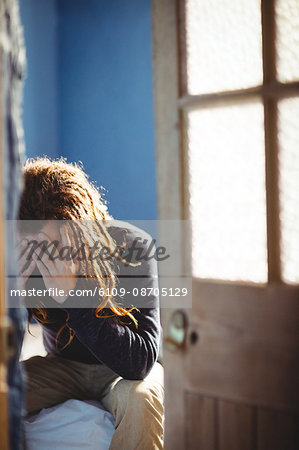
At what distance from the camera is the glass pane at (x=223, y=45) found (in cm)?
93

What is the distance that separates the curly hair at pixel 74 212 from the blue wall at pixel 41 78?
6.37 ft

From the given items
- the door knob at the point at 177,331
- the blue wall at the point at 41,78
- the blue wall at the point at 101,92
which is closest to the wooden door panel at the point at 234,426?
the door knob at the point at 177,331

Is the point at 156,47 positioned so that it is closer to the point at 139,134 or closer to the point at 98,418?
the point at 98,418

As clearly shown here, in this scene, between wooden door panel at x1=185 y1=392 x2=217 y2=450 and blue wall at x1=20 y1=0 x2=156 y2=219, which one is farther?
blue wall at x1=20 y1=0 x2=156 y2=219

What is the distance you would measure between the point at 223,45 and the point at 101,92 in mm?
2515

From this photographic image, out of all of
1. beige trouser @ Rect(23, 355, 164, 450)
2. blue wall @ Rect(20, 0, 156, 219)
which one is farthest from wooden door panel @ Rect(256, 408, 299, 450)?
blue wall @ Rect(20, 0, 156, 219)

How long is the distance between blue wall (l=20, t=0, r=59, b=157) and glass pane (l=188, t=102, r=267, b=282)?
8.34 ft

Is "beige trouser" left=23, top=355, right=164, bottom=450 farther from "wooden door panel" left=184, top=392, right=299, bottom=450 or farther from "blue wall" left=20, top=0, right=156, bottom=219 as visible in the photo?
"blue wall" left=20, top=0, right=156, bottom=219

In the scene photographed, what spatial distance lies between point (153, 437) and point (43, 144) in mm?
2650

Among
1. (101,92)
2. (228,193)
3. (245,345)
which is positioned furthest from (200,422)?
(101,92)

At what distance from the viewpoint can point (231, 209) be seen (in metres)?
0.97

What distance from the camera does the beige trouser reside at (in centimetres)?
125

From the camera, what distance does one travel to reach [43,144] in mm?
3441

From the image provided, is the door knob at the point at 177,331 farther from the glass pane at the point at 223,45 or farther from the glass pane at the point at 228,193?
the glass pane at the point at 223,45
